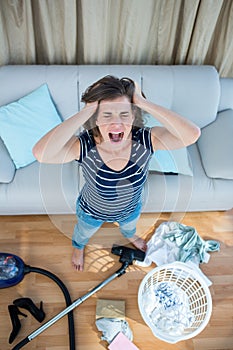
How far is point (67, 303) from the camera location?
1.63 m

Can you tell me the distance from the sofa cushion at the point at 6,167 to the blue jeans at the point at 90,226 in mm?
412

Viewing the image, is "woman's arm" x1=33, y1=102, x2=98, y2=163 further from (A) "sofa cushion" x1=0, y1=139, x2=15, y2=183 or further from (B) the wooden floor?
(A) "sofa cushion" x1=0, y1=139, x2=15, y2=183

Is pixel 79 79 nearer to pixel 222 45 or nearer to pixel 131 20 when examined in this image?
pixel 131 20

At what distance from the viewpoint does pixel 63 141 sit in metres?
1.04

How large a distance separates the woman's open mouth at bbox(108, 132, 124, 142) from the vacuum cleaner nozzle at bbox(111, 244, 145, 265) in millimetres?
898

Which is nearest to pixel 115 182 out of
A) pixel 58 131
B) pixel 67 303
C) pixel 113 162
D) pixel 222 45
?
pixel 113 162

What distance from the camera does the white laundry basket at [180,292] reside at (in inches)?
57.9

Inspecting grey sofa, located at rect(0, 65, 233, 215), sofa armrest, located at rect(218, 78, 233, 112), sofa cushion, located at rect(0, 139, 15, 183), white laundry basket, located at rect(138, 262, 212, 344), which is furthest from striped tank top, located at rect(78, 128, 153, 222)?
sofa armrest, located at rect(218, 78, 233, 112)

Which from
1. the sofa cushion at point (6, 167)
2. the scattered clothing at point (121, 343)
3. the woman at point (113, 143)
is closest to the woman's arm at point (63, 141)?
the woman at point (113, 143)

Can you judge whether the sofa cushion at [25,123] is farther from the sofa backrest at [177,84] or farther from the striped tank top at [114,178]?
the striped tank top at [114,178]

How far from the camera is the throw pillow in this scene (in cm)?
134

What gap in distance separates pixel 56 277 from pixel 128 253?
1.16ft

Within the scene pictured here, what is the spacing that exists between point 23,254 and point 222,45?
58.9 inches

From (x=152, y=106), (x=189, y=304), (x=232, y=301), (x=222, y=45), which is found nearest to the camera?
(x=152, y=106)
